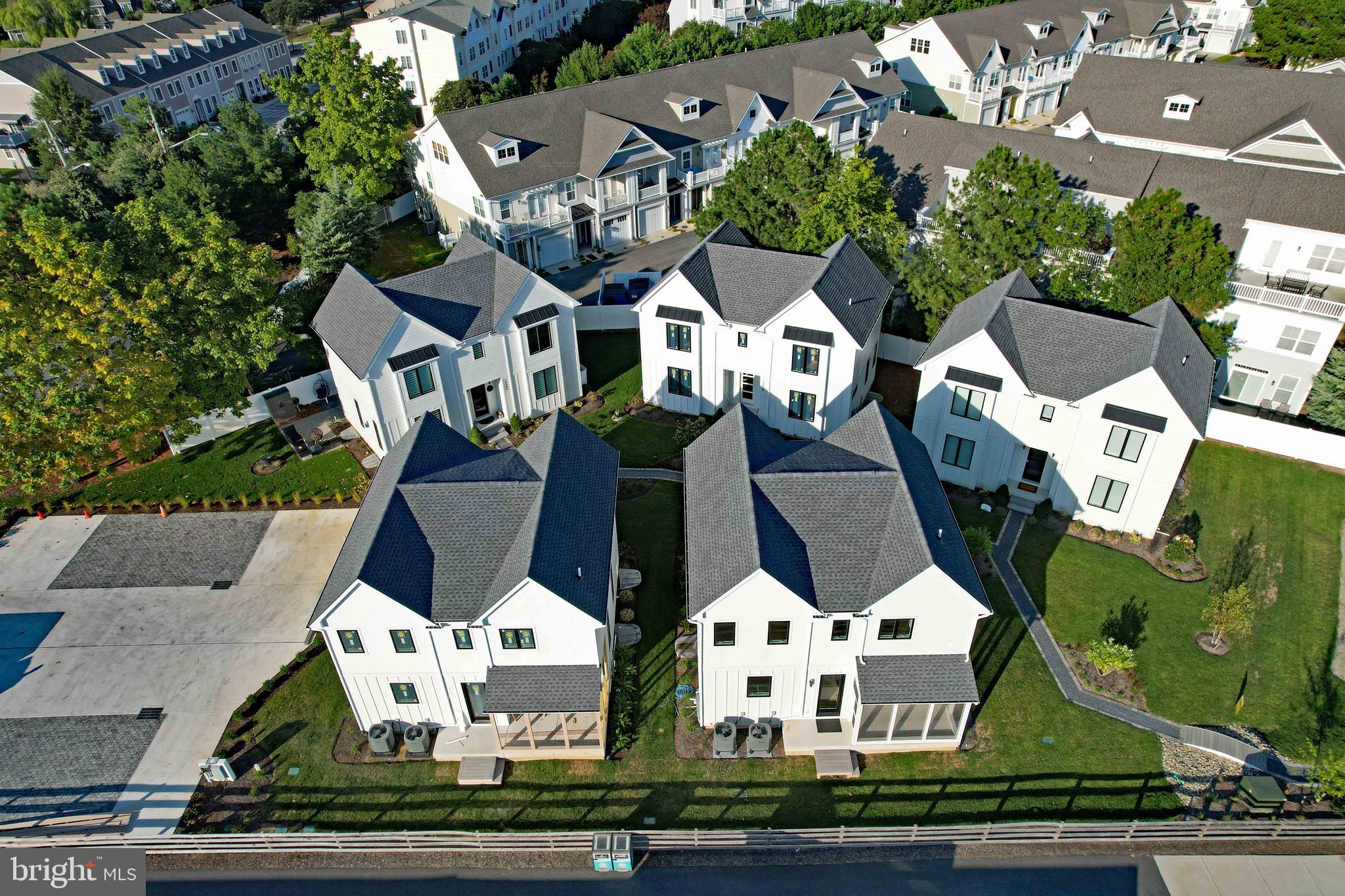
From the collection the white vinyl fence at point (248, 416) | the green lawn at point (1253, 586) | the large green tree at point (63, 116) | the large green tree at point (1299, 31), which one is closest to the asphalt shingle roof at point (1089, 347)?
the green lawn at point (1253, 586)

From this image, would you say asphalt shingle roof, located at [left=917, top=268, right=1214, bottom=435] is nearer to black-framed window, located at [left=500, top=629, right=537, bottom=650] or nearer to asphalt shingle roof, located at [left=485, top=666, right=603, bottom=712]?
asphalt shingle roof, located at [left=485, top=666, right=603, bottom=712]

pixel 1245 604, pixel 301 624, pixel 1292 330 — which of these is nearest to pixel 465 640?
pixel 301 624

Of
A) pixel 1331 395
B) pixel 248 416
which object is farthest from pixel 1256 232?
pixel 248 416

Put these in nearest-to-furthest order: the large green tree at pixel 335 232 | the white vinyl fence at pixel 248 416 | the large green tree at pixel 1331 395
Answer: the large green tree at pixel 1331 395 < the white vinyl fence at pixel 248 416 < the large green tree at pixel 335 232

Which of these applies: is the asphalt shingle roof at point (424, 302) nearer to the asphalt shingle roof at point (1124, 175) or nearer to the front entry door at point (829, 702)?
the front entry door at point (829, 702)

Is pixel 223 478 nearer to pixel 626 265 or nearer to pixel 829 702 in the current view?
pixel 626 265

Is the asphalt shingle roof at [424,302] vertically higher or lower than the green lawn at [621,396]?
higher

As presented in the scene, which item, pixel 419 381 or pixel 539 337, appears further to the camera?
pixel 539 337
